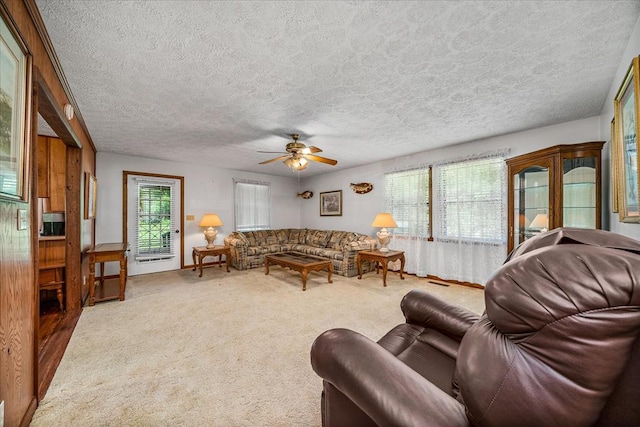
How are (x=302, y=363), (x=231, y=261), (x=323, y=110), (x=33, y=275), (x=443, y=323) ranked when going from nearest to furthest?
(x=443, y=323) < (x=33, y=275) < (x=302, y=363) < (x=323, y=110) < (x=231, y=261)

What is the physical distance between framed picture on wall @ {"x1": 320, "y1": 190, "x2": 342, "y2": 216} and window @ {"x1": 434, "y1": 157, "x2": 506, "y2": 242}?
8.13 ft

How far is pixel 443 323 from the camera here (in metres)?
1.46

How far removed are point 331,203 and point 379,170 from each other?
1632 mm

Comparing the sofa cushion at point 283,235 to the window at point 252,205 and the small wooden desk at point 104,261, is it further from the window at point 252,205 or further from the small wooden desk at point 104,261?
the small wooden desk at point 104,261

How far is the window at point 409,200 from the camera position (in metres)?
→ 4.72

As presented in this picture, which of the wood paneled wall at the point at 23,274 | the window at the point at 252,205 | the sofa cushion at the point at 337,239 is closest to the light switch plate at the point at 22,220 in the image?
the wood paneled wall at the point at 23,274

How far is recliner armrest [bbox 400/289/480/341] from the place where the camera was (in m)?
1.41

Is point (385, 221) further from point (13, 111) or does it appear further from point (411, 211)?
point (13, 111)

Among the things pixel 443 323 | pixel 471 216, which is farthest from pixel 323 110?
pixel 471 216

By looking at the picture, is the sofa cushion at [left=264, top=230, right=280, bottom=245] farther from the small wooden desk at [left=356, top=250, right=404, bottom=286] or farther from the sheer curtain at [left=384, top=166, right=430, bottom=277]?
the sheer curtain at [left=384, top=166, right=430, bottom=277]

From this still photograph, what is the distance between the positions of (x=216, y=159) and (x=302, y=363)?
4.28m

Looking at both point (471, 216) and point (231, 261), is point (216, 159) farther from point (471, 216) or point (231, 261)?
point (471, 216)

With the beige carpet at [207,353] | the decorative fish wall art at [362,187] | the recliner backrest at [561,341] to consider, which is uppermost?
the decorative fish wall art at [362,187]

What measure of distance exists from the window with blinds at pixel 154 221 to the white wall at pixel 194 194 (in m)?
0.28
